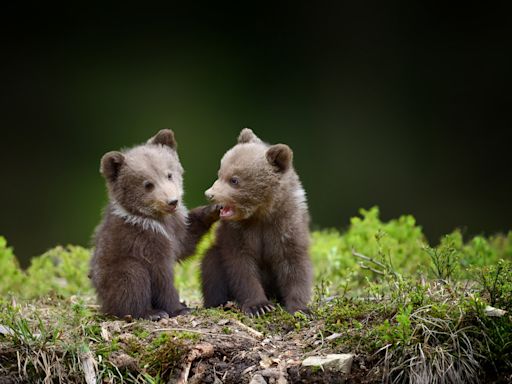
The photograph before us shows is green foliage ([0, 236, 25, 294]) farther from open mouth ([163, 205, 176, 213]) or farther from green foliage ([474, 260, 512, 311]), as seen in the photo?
green foliage ([474, 260, 512, 311])

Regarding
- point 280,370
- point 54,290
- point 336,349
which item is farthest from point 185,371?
point 54,290

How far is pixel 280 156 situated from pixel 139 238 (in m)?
1.03

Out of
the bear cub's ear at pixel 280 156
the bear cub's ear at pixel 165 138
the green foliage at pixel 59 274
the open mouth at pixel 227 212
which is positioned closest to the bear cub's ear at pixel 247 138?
the bear cub's ear at pixel 280 156

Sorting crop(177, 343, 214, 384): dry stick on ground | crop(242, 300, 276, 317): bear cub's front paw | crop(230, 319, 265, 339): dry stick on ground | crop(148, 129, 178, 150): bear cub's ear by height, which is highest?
crop(148, 129, 178, 150): bear cub's ear

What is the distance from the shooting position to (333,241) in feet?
26.7

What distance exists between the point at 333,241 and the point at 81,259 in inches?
90.5

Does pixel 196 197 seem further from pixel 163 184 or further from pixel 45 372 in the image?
pixel 45 372

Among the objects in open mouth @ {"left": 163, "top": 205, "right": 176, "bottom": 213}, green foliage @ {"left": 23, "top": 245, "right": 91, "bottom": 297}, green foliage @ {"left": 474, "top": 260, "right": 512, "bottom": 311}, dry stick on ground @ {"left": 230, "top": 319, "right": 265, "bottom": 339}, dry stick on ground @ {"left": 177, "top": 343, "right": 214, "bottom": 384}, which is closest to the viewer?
dry stick on ground @ {"left": 177, "top": 343, "right": 214, "bottom": 384}

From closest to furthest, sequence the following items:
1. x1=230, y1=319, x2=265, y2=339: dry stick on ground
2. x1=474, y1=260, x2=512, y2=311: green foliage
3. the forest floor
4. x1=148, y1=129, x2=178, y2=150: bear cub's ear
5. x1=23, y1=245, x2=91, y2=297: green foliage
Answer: the forest floor → x1=474, y1=260, x2=512, y2=311: green foliage → x1=230, y1=319, x2=265, y2=339: dry stick on ground → x1=148, y1=129, x2=178, y2=150: bear cub's ear → x1=23, y1=245, x2=91, y2=297: green foliage

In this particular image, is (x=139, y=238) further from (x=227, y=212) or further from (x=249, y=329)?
(x=249, y=329)

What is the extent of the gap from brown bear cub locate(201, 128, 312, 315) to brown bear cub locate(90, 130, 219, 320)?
31 cm

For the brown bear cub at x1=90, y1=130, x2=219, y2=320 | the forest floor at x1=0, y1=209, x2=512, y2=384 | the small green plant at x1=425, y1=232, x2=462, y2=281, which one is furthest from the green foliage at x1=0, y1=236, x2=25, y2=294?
the small green plant at x1=425, y1=232, x2=462, y2=281

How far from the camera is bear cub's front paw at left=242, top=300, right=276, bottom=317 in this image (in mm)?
5430

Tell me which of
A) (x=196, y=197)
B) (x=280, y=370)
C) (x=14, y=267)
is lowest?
(x=280, y=370)
